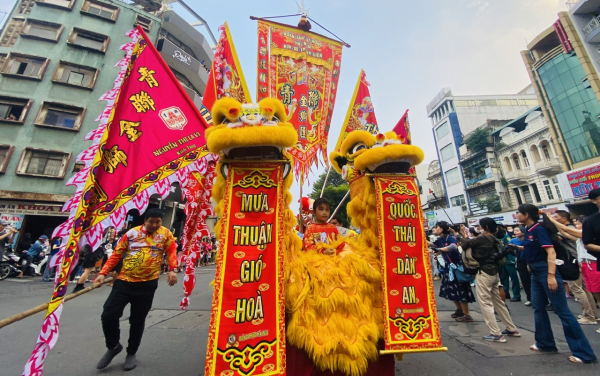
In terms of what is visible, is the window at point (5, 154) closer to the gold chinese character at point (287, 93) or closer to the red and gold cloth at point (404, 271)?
the gold chinese character at point (287, 93)

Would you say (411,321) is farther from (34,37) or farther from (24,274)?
(34,37)

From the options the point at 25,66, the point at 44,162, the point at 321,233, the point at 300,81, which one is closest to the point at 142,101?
the point at 321,233

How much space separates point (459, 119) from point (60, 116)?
35.4m

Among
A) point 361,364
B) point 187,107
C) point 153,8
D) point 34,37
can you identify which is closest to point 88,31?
point 34,37

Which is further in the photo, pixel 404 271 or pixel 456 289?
pixel 456 289

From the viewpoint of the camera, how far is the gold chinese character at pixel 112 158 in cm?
223

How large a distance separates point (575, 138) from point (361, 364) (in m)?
23.6

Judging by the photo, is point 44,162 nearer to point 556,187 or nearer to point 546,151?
point 556,187

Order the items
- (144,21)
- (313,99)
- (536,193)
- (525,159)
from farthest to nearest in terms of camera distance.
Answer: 1. (525,159)
2. (536,193)
3. (144,21)
4. (313,99)

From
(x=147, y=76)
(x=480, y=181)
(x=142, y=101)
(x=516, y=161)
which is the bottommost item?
(x=142, y=101)

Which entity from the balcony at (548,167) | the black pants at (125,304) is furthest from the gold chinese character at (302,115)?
the balcony at (548,167)

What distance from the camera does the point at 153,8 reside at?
1761 centimetres

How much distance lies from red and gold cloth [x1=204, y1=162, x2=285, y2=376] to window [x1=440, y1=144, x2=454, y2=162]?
33.8 meters

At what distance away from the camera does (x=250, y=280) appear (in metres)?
2.24
